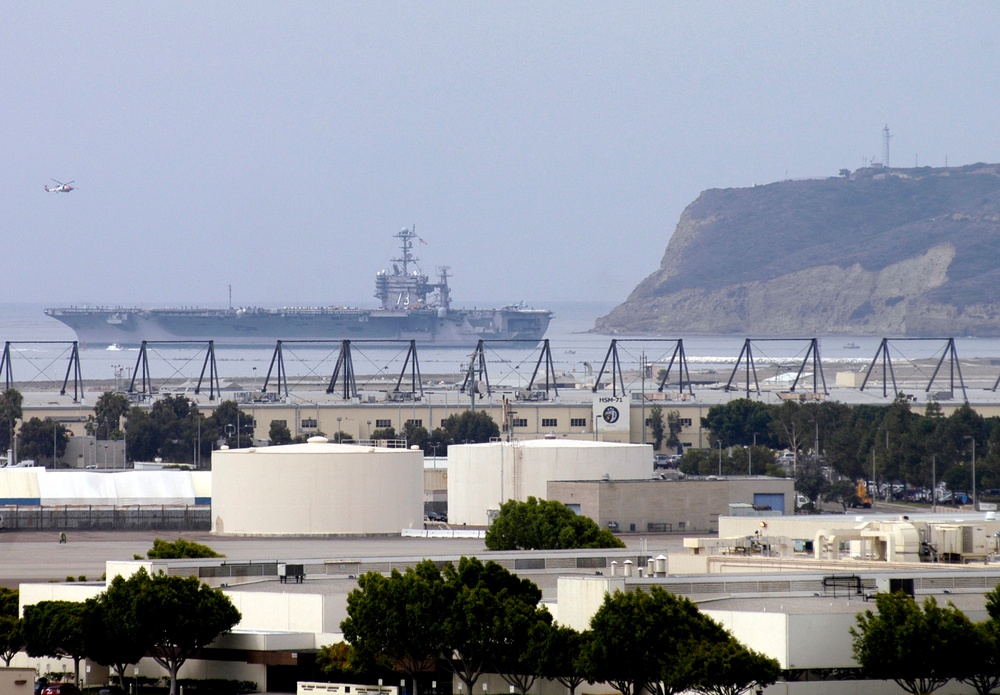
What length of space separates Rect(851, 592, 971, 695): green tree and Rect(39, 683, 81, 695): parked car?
10399mm

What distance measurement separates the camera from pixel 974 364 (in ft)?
637

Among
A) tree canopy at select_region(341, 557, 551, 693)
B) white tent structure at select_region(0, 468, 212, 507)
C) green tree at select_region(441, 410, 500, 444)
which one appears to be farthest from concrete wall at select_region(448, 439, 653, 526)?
tree canopy at select_region(341, 557, 551, 693)

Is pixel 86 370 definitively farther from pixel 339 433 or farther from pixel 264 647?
pixel 264 647

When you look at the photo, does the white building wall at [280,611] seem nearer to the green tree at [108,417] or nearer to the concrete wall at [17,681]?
the concrete wall at [17,681]

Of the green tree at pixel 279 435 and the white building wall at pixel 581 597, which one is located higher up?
the green tree at pixel 279 435

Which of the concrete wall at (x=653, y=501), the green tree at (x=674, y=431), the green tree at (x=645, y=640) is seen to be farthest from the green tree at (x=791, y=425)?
the green tree at (x=645, y=640)

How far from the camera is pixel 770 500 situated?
5362 centimetres

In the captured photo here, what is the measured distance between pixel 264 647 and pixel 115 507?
3061cm

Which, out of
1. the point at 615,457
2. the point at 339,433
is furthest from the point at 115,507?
the point at 339,433

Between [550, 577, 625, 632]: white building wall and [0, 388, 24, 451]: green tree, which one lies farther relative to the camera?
[0, 388, 24, 451]: green tree

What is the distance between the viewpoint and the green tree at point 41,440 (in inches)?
2889

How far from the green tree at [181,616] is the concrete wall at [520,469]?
97.4ft

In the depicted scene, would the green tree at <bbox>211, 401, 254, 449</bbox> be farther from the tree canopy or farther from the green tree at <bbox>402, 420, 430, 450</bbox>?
the tree canopy

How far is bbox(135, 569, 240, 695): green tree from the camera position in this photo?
24453 mm
